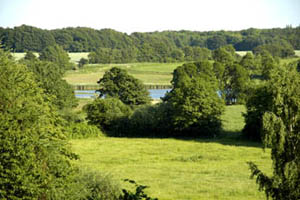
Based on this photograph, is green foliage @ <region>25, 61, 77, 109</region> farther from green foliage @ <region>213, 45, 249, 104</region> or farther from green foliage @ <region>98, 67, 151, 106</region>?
green foliage @ <region>213, 45, 249, 104</region>

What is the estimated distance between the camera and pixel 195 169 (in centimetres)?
3372

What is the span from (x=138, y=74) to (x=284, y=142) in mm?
127963

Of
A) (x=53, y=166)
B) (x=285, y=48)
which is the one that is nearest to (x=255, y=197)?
(x=53, y=166)

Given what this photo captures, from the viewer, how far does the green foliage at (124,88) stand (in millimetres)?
71375

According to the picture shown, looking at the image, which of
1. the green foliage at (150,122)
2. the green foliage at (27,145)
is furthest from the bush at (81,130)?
the green foliage at (27,145)

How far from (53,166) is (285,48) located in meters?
157

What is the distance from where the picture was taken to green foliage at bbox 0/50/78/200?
52.2 feet

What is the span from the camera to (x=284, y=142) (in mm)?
12117

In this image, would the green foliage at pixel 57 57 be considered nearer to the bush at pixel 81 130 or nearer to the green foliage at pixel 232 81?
the green foliage at pixel 232 81

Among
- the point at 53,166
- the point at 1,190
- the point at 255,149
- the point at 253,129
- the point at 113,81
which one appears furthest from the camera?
the point at 113,81

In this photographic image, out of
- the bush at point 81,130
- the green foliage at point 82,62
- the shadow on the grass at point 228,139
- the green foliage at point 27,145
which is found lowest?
the shadow on the grass at point 228,139

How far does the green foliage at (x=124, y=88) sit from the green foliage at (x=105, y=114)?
47.8ft

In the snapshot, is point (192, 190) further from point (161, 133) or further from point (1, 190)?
point (161, 133)

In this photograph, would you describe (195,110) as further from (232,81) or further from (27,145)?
(27,145)
